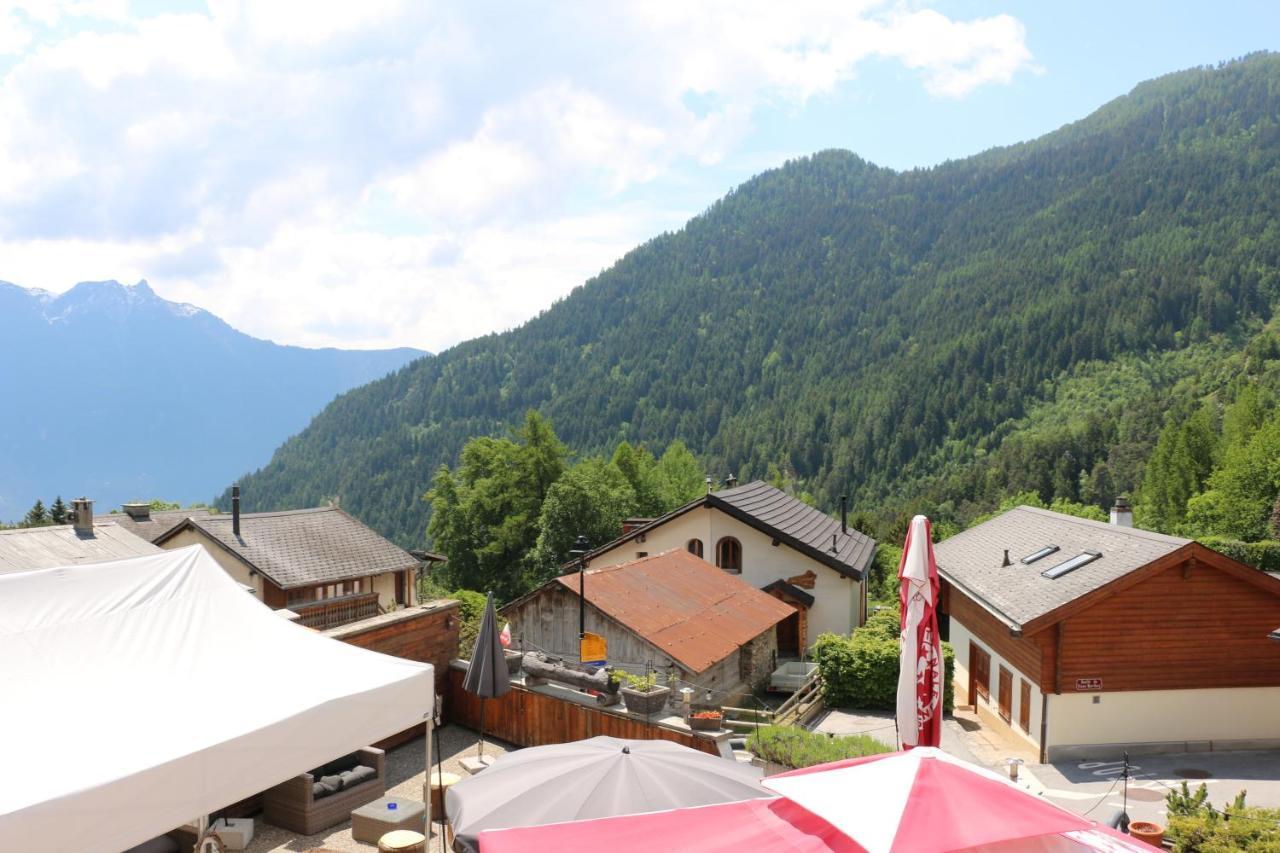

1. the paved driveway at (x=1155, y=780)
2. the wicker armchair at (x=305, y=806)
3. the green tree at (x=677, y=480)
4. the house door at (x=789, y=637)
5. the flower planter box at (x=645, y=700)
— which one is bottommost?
the green tree at (x=677, y=480)

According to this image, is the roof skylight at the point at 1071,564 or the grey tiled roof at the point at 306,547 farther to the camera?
the grey tiled roof at the point at 306,547

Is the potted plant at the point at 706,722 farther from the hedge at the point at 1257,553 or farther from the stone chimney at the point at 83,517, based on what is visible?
the hedge at the point at 1257,553

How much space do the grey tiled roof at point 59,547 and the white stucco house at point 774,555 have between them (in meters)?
15.9

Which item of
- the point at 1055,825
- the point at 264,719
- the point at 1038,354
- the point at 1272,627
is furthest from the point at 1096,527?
the point at 1038,354

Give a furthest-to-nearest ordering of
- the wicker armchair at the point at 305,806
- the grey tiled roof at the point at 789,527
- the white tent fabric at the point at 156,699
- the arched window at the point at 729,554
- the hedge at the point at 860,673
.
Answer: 1. the arched window at the point at 729,554
2. the grey tiled roof at the point at 789,527
3. the hedge at the point at 860,673
4. the wicker armchair at the point at 305,806
5. the white tent fabric at the point at 156,699

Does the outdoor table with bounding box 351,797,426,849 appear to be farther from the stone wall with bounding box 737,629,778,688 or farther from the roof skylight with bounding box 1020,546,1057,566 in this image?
the roof skylight with bounding box 1020,546,1057,566

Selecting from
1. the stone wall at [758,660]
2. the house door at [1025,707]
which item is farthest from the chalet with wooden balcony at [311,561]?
the house door at [1025,707]

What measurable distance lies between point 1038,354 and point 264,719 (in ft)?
512

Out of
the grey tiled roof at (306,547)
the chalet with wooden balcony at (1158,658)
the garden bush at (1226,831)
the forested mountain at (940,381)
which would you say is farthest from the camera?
the forested mountain at (940,381)

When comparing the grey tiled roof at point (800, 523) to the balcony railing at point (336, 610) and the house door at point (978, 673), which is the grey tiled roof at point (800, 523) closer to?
the house door at point (978, 673)

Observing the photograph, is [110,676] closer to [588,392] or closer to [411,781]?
[411,781]

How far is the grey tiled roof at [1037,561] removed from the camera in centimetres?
1772

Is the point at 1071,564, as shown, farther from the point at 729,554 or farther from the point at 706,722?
the point at 729,554

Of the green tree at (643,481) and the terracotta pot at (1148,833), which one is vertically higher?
the terracotta pot at (1148,833)
